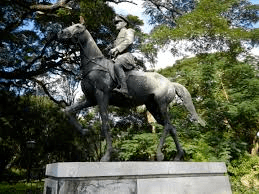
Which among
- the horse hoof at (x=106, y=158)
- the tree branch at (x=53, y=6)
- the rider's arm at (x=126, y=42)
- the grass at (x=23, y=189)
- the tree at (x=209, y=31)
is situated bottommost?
the grass at (x=23, y=189)

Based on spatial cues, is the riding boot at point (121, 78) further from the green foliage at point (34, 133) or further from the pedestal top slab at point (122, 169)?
the green foliage at point (34, 133)

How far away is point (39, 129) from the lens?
18.8 m

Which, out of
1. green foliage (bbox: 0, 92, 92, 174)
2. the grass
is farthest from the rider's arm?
the grass

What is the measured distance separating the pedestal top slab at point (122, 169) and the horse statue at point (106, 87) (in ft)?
2.20

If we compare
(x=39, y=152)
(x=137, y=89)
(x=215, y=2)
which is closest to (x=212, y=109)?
(x=215, y=2)

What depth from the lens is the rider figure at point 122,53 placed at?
548 cm

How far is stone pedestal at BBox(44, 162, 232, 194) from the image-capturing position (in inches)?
157

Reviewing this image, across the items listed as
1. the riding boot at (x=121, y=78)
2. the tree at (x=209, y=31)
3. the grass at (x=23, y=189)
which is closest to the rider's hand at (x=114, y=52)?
the riding boot at (x=121, y=78)

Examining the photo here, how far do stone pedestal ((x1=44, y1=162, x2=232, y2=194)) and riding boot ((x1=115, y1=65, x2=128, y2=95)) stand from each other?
154 centimetres

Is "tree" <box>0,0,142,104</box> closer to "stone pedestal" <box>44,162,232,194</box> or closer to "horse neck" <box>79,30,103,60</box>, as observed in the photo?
"horse neck" <box>79,30,103,60</box>

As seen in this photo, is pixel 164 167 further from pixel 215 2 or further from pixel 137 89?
pixel 215 2

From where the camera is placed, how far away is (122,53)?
593cm

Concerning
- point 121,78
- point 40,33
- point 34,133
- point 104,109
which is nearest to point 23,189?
point 34,133

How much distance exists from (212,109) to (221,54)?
2955 mm
